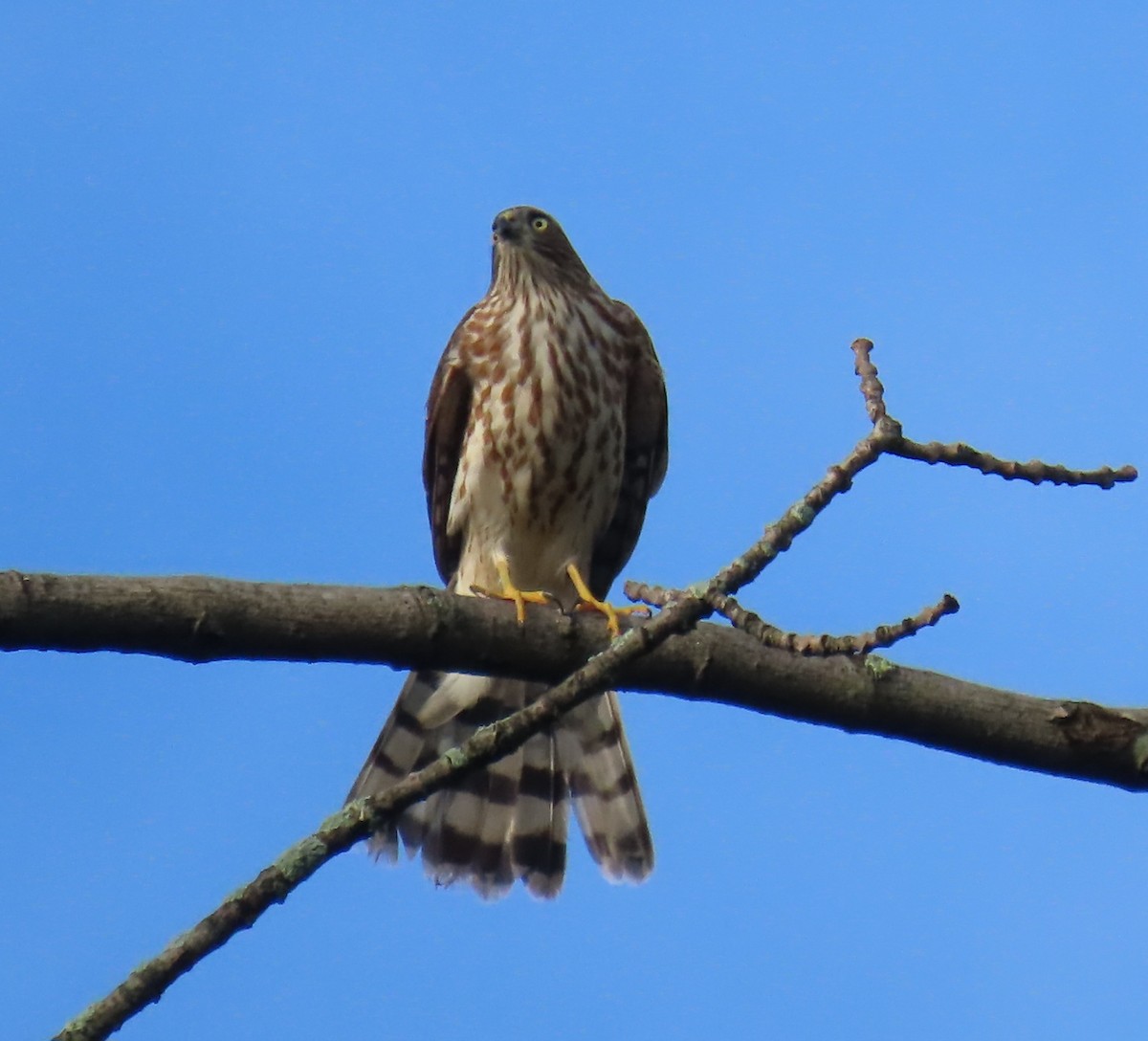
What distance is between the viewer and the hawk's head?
6.69 meters

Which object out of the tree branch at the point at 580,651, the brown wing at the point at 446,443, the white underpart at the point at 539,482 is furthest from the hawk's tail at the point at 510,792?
the tree branch at the point at 580,651

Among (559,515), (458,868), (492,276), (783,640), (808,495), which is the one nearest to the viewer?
(808,495)

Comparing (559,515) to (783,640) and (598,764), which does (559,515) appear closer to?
(598,764)

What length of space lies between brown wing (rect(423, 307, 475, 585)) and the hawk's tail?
0.81 metres

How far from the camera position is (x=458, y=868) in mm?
5414

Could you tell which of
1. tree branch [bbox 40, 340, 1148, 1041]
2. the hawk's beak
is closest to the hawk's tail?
tree branch [bbox 40, 340, 1148, 1041]

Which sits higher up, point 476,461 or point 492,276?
point 492,276

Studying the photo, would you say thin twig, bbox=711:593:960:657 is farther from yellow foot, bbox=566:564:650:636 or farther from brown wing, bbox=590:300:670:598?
brown wing, bbox=590:300:670:598

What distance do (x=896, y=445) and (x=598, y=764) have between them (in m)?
2.73

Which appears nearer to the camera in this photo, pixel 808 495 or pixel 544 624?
pixel 808 495

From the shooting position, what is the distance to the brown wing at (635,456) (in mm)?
6402

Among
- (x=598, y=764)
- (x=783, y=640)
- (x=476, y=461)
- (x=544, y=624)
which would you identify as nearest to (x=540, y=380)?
(x=476, y=461)

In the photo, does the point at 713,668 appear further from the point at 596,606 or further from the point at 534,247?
the point at 534,247

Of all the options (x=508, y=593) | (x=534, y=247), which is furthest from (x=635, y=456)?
(x=508, y=593)
